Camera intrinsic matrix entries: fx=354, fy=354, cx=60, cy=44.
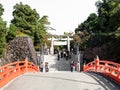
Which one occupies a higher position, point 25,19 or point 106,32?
point 25,19

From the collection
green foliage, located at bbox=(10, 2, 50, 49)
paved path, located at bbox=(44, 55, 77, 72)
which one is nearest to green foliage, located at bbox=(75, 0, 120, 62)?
paved path, located at bbox=(44, 55, 77, 72)

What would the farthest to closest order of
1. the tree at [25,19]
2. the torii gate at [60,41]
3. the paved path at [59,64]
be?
1. the torii gate at [60,41]
2. the tree at [25,19]
3. the paved path at [59,64]

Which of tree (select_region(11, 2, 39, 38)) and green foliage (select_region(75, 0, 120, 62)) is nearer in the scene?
green foliage (select_region(75, 0, 120, 62))

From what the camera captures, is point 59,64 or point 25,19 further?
point 25,19

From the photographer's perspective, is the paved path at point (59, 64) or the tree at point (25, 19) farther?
the tree at point (25, 19)

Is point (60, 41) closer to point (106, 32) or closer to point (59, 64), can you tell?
point (59, 64)

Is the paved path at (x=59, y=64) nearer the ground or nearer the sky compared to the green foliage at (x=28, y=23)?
nearer the ground

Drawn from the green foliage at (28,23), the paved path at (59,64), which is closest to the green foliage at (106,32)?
the paved path at (59,64)

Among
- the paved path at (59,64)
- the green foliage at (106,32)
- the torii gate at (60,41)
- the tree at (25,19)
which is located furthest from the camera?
the torii gate at (60,41)

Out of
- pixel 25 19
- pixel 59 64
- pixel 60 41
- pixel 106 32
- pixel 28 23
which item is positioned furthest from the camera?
pixel 60 41

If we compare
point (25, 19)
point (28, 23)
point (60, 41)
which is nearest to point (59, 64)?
point (28, 23)

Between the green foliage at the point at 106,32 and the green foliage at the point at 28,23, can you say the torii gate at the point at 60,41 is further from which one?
the green foliage at the point at 28,23

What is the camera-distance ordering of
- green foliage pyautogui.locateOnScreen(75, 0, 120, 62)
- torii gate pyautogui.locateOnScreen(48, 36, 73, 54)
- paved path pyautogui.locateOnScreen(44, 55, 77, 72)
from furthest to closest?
torii gate pyautogui.locateOnScreen(48, 36, 73, 54), paved path pyautogui.locateOnScreen(44, 55, 77, 72), green foliage pyautogui.locateOnScreen(75, 0, 120, 62)

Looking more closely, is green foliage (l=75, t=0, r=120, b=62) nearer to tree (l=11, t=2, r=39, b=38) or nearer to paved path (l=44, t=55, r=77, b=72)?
paved path (l=44, t=55, r=77, b=72)
